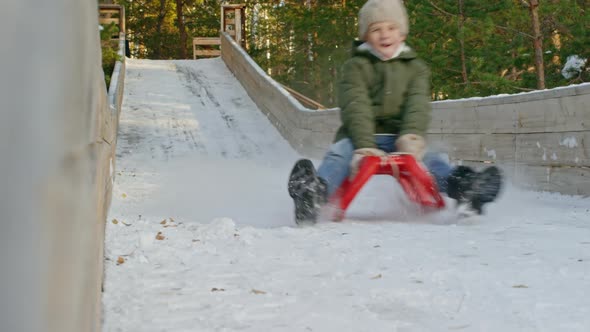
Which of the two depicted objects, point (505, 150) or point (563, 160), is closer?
A: point (563, 160)

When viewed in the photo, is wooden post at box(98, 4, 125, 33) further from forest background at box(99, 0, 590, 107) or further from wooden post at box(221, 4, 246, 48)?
forest background at box(99, 0, 590, 107)

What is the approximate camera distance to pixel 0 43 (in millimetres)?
569

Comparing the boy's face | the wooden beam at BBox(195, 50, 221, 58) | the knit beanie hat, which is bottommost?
the boy's face

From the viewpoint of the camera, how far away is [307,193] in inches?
162

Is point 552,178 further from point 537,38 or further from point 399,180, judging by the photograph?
point 537,38

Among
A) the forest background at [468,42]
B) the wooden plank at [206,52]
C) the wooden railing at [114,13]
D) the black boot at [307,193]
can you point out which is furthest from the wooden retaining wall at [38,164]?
the wooden plank at [206,52]

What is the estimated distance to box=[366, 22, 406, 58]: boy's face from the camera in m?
4.57

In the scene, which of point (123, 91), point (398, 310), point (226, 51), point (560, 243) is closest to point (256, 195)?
point (560, 243)

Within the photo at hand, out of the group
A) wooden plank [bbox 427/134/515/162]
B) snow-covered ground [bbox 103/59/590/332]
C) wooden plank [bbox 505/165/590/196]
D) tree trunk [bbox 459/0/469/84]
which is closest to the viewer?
snow-covered ground [bbox 103/59/590/332]

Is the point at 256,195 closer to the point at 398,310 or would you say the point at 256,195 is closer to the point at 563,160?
the point at 563,160

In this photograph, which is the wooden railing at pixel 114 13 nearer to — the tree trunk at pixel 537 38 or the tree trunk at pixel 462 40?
the tree trunk at pixel 462 40

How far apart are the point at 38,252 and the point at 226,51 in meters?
19.7

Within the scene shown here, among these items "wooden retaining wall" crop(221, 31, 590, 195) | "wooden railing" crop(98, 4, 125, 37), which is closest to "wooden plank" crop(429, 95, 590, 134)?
"wooden retaining wall" crop(221, 31, 590, 195)

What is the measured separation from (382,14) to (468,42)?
13613 millimetres
